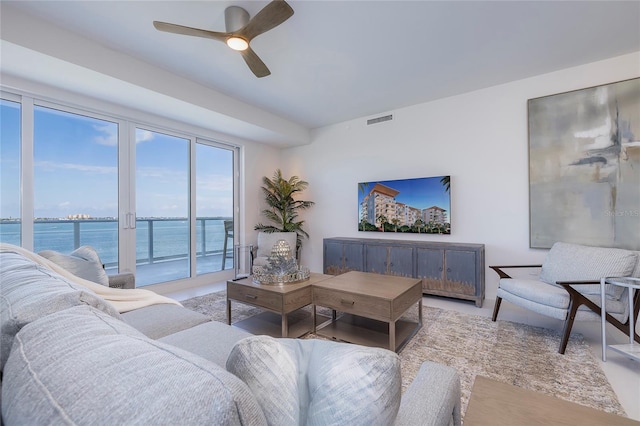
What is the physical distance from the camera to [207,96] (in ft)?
12.0

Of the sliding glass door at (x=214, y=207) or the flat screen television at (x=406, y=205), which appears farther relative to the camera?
the sliding glass door at (x=214, y=207)

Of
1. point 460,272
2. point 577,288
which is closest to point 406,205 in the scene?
point 460,272

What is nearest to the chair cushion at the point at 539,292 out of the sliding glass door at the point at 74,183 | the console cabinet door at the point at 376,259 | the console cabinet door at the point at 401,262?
the console cabinet door at the point at 401,262

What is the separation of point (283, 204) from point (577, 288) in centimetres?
428

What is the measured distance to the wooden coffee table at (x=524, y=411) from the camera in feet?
3.32

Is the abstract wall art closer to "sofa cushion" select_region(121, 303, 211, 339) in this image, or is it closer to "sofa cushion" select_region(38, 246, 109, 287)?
"sofa cushion" select_region(121, 303, 211, 339)

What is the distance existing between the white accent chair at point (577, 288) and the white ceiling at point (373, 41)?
2.04 meters

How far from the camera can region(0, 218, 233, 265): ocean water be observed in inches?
124

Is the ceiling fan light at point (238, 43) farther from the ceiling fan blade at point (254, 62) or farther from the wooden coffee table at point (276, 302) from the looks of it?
the wooden coffee table at point (276, 302)

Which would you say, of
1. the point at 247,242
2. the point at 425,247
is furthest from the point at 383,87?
the point at 247,242

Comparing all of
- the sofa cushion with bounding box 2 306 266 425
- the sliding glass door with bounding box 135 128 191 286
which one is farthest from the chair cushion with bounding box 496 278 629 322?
the sliding glass door with bounding box 135 128 191 286

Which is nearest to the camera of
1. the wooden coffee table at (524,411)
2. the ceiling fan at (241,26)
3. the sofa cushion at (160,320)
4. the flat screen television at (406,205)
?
the wooden coffee table at (524,411)

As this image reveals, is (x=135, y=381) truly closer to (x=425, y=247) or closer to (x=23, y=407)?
(x=23, y=407)

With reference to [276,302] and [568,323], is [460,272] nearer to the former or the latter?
[568,323]
